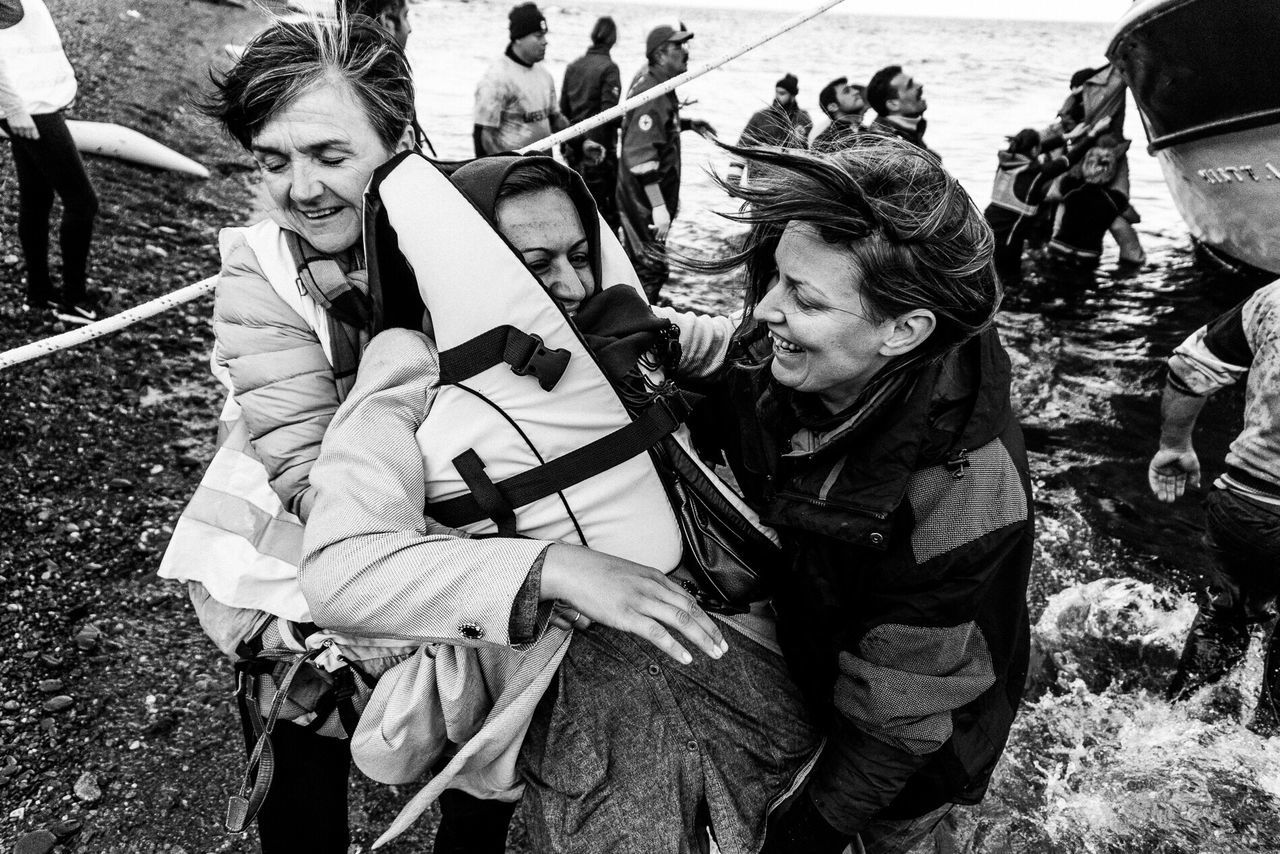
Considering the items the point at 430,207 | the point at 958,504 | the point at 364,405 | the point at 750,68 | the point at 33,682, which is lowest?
the point at 750,68

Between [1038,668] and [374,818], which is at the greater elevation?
[374,818]

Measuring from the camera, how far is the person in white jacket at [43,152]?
500 centimetres

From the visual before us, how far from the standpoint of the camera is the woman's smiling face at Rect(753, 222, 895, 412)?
1.67 metres

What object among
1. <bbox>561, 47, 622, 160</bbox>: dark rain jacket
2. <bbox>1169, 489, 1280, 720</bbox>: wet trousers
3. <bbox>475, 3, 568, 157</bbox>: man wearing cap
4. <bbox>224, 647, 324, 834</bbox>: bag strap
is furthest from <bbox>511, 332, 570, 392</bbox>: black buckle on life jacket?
<bbox>561, 47, 622, 160</bbox>: dark rain jacket

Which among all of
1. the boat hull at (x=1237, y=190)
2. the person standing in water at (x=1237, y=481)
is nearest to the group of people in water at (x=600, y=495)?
the person standing in water at (x=1237, y=481)

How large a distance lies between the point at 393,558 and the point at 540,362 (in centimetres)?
44

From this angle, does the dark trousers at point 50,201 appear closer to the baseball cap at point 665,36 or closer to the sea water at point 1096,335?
the sea water at point 1096,335

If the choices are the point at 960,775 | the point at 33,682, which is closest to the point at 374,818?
the point at 33,682

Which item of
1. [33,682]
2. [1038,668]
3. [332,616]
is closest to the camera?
[332,616]

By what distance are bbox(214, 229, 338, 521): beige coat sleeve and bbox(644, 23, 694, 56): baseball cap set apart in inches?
264

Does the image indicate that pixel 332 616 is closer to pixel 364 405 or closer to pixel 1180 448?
pixel 364 405

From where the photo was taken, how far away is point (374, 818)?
3.00 metres

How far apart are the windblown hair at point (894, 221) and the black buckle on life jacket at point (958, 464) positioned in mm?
221

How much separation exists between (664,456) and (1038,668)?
3012mm
